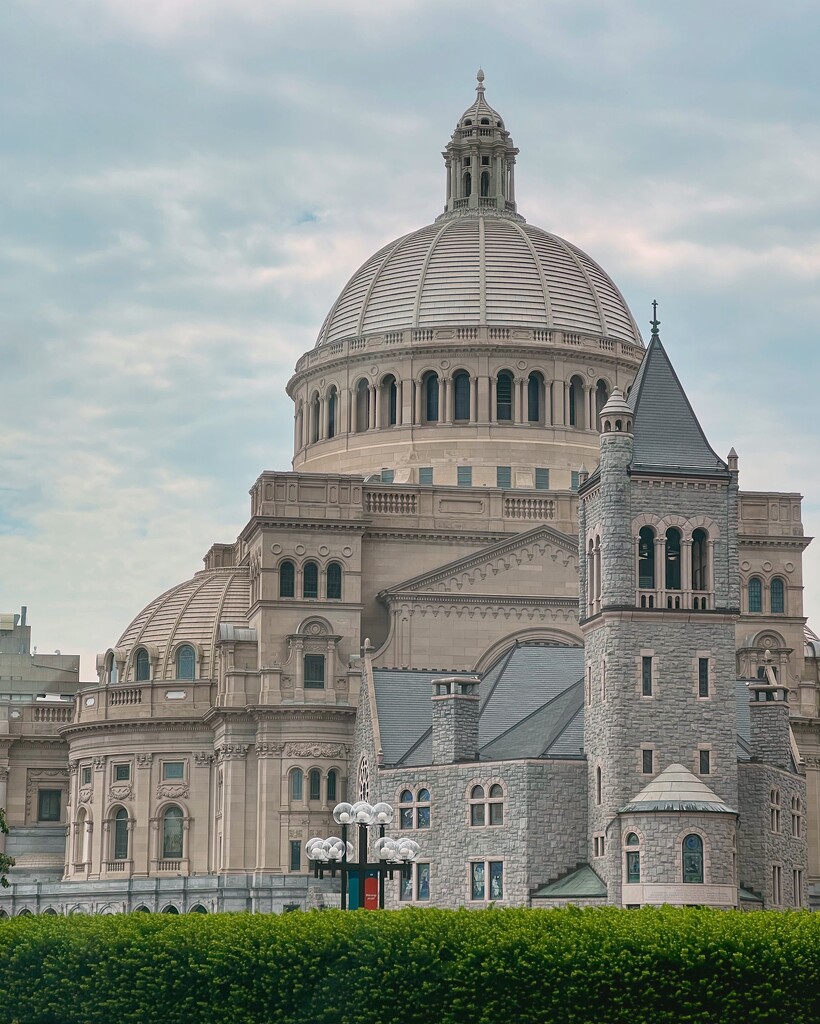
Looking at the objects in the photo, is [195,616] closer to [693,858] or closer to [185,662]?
[185,662]

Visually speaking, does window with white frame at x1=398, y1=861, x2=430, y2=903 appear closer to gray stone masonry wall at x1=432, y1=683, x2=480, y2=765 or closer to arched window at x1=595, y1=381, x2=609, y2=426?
gray stone masonry wall at x1=432, y1=683, x2=480, y2=765

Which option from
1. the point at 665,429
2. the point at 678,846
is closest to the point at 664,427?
the point at 665,429

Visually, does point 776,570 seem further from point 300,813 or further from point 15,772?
point 15,772

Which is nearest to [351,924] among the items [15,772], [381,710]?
[381,710]

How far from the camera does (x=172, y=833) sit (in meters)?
105

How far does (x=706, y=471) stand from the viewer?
80625 mm

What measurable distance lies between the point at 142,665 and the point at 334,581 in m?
13.3

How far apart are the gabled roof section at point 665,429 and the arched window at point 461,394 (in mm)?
32020

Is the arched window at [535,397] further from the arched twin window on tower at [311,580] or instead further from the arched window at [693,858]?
the arched window at [693,858]

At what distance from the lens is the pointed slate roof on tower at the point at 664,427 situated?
80688 mm

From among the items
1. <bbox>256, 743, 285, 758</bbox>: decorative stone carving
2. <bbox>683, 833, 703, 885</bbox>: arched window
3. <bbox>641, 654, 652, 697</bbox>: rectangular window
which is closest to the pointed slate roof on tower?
<bbox>641, 654, 652, 697</bbox>: rectangular window

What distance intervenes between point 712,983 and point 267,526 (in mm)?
49424

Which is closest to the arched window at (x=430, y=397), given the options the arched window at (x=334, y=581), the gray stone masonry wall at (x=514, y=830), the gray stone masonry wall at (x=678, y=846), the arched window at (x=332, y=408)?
the arched window at (x=332, y=408)

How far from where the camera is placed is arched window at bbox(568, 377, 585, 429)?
116 meters
